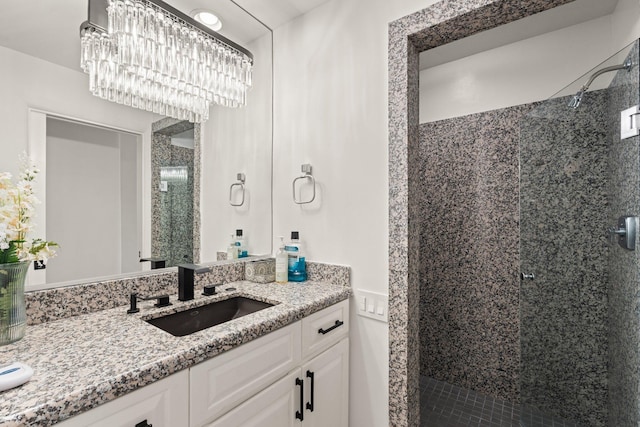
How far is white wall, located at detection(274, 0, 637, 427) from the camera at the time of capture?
1587mm

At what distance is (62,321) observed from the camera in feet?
3.66

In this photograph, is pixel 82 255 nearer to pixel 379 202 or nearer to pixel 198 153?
pixel 198 153

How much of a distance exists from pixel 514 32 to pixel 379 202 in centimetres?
158

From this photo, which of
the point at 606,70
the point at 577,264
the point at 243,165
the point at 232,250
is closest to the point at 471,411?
the point at 577,264

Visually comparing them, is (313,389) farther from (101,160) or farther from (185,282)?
(101,160)

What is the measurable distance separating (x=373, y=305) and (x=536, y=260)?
1.11 meters

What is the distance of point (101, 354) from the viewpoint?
0.85 metres

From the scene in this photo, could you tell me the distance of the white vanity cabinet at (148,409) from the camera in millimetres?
708

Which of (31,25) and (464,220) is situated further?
(464,220)

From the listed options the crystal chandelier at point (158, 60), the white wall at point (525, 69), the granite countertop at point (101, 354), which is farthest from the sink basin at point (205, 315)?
the white wall at point (525, 69)

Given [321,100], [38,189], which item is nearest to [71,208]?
[38,189]

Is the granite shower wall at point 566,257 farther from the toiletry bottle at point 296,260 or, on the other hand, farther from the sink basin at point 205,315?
the sink basin at point 205,315

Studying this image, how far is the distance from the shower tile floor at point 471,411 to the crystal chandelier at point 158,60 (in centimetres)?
241

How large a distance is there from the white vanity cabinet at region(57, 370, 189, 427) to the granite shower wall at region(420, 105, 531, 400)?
2.06 m
